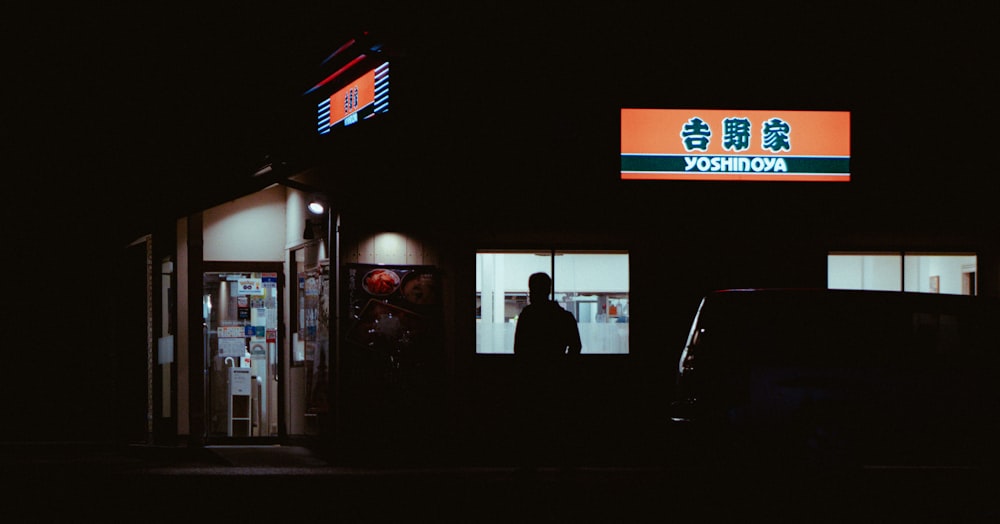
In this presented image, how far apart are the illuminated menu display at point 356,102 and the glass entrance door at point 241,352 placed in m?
2.35

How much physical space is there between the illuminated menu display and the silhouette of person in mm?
4469

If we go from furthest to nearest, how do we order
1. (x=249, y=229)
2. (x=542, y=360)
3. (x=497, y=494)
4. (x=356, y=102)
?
(x=249, y=229), (x=356, y=102), (x=497, y=494), (x=542, y=360)

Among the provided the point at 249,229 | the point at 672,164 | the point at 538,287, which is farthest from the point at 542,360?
the point at 249,229

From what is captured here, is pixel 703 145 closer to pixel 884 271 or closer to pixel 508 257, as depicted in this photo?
pixel 508 257

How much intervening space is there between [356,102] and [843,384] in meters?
7.95

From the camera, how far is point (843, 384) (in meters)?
8.17

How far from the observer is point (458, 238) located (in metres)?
13.4

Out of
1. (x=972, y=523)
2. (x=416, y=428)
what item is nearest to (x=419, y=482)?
(x=416, y=428)

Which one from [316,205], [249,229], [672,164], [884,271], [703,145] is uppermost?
[703,145]

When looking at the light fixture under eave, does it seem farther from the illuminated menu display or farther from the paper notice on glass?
the paper notice on glass

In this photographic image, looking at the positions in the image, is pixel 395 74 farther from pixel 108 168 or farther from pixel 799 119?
pixel 108 168

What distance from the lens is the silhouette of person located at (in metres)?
9.51

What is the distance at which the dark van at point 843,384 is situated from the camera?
8.19m

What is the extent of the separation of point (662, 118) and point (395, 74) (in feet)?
10.8
